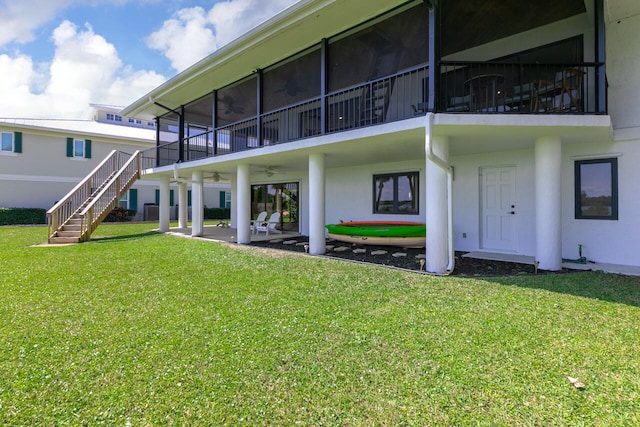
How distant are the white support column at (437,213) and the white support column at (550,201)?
1.99m

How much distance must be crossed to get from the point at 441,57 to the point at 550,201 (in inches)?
145

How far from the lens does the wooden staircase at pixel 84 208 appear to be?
1020 cm

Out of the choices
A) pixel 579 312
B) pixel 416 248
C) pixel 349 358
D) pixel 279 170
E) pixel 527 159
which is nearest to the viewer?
pixel 349 358

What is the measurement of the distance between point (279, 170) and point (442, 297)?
29.9ft

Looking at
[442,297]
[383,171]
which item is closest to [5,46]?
[383,171]

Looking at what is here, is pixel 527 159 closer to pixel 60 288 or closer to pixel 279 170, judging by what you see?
pixel 279 170

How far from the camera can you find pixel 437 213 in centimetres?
576

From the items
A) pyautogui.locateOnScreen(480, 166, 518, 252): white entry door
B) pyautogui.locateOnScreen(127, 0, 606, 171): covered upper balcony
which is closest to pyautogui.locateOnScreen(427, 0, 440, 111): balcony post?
pyautogui.locateOnScreen(127, 0, 606, 171): covered upper balcony

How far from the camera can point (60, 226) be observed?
10.5m

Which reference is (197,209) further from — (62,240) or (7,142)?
(7,142)

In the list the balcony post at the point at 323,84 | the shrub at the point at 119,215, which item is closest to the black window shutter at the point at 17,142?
the shrub at the point at 119,215

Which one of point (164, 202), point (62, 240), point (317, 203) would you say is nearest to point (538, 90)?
point (317, 203)

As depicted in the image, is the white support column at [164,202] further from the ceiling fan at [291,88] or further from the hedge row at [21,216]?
the hedge row at [21,216]

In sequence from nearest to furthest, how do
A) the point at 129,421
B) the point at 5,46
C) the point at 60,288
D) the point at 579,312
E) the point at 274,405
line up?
the point at 129,421
the point at 274,405
the point at 579,312
the point at 60,288
the point at 5,46
